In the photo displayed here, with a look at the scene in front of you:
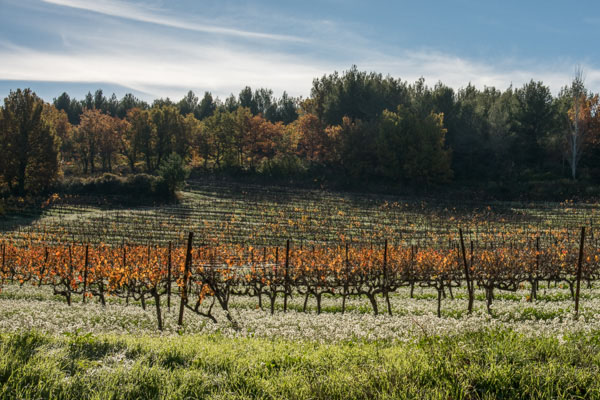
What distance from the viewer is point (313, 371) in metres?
6.59

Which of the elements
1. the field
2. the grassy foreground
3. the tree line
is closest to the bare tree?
the tree line

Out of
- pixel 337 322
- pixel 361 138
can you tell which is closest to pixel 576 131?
pixel 361 138

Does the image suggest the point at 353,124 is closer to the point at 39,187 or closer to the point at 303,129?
the point at 303,129

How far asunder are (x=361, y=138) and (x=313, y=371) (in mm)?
72576

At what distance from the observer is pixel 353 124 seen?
79938mm

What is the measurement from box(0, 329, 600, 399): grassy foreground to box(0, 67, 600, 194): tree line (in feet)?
198

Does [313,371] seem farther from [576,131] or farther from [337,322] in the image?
[576,131]

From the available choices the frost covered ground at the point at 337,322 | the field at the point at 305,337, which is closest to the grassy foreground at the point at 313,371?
the field at the point at 305,337

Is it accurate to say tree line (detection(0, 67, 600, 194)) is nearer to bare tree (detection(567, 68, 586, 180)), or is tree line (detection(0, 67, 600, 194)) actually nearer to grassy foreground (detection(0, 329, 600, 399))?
bare tree (detection(567, 68, 586, 180))

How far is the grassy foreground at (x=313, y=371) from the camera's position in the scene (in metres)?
6.03

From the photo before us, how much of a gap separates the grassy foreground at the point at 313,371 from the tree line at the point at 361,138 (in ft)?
198

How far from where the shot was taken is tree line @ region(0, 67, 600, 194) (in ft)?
208

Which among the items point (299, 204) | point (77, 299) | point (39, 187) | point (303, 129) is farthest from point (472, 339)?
point (303, 129)

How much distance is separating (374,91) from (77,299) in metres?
73.6
